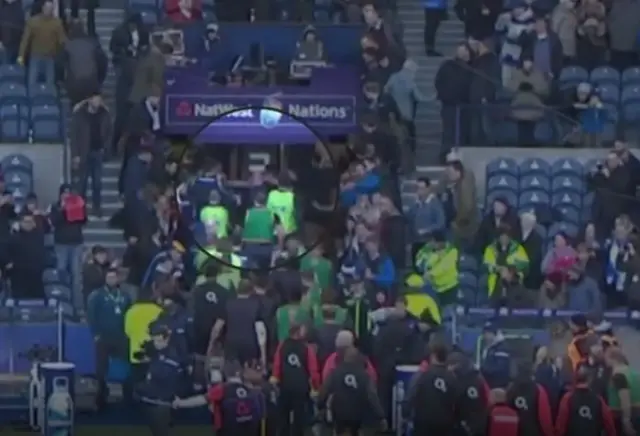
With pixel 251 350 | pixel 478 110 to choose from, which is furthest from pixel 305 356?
pixel 478 110

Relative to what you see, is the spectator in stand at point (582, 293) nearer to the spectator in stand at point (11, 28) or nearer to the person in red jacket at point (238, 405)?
the person in red jacket at point (238, 405)

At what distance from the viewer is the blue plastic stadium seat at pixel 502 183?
14.6 m

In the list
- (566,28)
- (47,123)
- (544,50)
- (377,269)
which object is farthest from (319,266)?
(566,28)

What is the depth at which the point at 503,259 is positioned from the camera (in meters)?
14.4

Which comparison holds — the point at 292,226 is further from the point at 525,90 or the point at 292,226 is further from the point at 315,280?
the point at 525,90

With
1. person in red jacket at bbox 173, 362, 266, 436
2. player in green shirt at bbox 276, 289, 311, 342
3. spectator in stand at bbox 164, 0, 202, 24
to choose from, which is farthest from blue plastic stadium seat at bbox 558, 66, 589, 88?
person in red jacket at bbox 173, 362, 266, 436

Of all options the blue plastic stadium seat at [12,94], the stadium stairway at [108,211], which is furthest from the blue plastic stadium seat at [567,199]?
the blue plastic stadium seat at [12,94]

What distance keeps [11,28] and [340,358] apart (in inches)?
136

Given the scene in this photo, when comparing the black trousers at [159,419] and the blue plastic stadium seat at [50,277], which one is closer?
the black trousers at [159,419]

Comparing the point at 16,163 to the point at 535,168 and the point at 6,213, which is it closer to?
the point at 6,213

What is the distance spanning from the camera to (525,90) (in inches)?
589

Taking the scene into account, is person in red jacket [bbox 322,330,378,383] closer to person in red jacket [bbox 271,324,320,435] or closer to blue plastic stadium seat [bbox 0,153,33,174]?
person in red jacket [bbox 271,324,320,435]

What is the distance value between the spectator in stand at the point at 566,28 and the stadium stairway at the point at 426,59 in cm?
68

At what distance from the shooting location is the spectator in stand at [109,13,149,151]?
1490 cm
